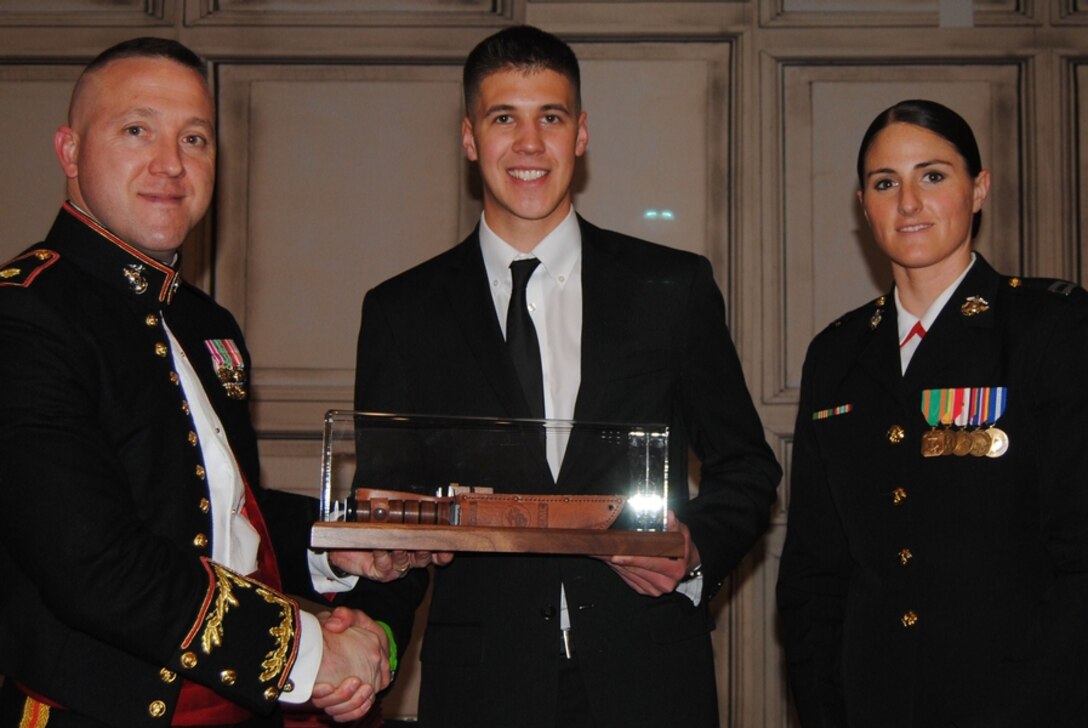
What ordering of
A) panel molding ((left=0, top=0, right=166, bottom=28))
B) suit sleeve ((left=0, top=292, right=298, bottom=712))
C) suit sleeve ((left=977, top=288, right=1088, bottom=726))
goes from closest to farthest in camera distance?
suit sleeve ((left=0, top=292, right=298, bottom=712)) → suit sleeve ((left=977, top=288, right=1088, bottom=726)) → panel molding ((left=0, top=0, right=166, bottom=28))

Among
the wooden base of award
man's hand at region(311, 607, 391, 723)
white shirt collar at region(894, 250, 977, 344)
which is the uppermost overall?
white shirt collar at region(894, 250, 977, 344)

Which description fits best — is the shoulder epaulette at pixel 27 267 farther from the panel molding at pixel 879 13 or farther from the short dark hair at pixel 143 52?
the panel molding at pixel 879 13

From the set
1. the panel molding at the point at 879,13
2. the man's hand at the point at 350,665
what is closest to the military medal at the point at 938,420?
the man's hand at the point at 350,665

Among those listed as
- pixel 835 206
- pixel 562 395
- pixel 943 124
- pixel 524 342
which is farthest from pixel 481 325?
pixel 835 206

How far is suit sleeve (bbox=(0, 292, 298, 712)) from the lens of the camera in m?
1.63

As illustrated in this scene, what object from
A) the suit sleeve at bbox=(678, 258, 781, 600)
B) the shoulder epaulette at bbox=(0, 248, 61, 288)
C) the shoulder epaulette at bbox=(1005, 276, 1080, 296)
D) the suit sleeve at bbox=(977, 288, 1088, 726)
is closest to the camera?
the shoulder epaulette at bbox=(0, 248, 61, 288)

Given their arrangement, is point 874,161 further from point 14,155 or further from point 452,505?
point 14,155

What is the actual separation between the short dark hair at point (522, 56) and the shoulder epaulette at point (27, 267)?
0.89 meters

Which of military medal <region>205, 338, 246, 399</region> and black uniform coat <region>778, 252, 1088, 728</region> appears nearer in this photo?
black uniform coat <region>778, 252, 1088, 728</region>

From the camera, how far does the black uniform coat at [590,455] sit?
6.58 ft

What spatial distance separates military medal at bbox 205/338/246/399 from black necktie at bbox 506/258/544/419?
504 mm

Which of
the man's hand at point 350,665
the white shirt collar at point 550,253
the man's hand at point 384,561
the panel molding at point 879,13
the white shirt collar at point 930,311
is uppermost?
the panel molding at point 879,13

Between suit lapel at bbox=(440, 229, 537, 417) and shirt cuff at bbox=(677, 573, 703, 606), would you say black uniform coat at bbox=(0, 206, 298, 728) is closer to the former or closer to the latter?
suit lapel at bbox=(440, 229, 537, 417)

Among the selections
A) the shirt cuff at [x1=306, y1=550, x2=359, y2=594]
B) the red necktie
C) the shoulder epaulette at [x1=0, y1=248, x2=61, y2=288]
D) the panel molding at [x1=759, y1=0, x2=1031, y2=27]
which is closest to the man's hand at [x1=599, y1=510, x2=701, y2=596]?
the shirt cuff at [x1=306, y1=550, x2=359, y2=594]
